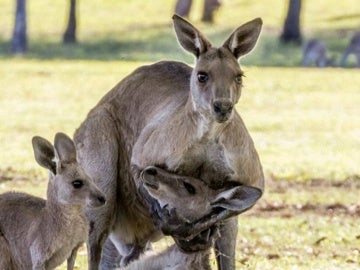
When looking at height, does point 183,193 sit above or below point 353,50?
above

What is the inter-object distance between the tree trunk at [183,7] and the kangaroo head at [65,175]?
37.2m

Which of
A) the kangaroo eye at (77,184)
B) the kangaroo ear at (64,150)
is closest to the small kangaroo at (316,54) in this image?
the kangaroo ear at (64,150)

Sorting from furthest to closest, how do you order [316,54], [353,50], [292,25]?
[292,25] < [353,50] < [316,54]

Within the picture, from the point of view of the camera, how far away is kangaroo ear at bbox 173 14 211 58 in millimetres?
7141

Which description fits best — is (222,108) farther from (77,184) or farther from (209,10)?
(209,10)

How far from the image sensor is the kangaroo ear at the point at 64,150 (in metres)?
6.99

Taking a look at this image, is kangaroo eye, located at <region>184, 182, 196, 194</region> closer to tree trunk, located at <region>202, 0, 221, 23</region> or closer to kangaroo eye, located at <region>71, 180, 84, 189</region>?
kangaroo eye, located at <region>71, 180, 84, 189</region>

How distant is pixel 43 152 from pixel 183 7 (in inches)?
1484

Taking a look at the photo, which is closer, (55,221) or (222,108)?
(222,108)

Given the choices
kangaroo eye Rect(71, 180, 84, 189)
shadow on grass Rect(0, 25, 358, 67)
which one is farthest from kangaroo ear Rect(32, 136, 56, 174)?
shadow on grass Rect(0, 25, 358, 67)

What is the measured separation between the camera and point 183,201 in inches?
277

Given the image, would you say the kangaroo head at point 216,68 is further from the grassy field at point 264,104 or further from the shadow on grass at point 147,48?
the shadow on grass at point 147,48

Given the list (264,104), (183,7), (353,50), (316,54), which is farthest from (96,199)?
(183,7)

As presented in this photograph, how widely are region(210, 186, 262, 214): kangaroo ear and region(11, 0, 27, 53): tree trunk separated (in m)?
30.9
